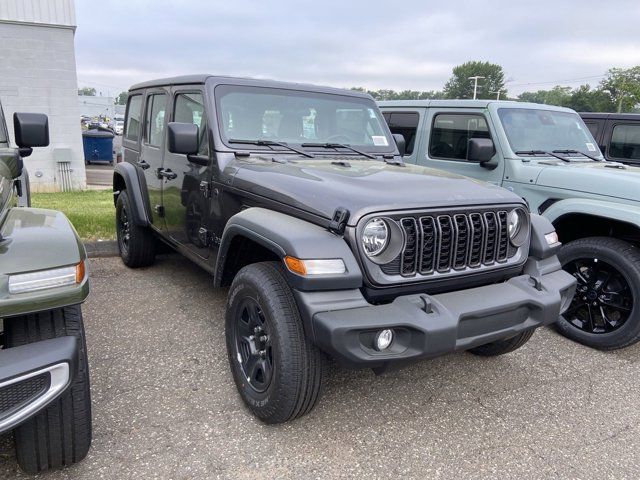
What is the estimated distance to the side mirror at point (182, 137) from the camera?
3291mm

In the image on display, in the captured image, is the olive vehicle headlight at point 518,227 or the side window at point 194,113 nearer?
the olive vehicle headlight at point 518,227

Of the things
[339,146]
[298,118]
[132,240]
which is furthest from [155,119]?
[339,146]

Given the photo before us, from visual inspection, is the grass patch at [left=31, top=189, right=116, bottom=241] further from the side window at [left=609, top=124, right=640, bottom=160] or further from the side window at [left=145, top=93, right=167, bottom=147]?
the side window at [left=609, top=124, right=640, bottom=160]

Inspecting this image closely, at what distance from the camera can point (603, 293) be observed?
12.8ft

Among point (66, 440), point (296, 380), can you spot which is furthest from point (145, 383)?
point (296, 380)

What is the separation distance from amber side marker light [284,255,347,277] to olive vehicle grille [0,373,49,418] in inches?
42.8

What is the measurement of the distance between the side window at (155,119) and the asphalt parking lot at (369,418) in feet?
5.60

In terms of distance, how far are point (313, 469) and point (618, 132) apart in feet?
20.1

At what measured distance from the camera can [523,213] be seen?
116 inches

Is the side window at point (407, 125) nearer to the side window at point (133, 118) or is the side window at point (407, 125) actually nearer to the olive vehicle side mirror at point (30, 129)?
the side window at point (133, 118)

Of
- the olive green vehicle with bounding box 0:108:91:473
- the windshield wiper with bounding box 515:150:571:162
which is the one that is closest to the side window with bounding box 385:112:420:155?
the windshield wiper with bounding box 515:150:571:162

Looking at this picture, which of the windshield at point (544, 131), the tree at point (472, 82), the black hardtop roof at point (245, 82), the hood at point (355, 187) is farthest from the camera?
the tree at point (472, 82)

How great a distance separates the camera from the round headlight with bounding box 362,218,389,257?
2.40 metres

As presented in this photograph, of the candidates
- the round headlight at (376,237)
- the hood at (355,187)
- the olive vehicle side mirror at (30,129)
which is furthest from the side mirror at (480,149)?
the olive vehicle side mirror at (30,129)
